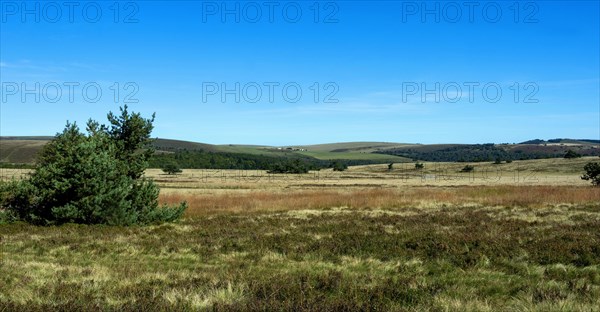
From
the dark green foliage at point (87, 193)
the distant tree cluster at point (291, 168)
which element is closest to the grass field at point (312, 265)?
the dark green foliage at point (87, 193)

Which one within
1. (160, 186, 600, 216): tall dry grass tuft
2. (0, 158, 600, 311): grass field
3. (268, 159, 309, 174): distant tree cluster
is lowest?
(268, 159, 309, 174): distant tree cluster

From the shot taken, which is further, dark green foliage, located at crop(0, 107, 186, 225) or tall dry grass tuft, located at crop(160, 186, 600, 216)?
tall dry grass tuft, located at crop(160, 186, 600, 216)

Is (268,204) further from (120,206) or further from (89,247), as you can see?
(89,247)

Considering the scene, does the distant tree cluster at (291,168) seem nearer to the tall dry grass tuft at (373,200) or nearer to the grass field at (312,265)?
the tall dry grass tuft at (373,200)

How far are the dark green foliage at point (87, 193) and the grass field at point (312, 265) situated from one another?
1.05 meters

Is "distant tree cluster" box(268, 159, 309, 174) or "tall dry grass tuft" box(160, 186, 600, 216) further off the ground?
"tall dry grass tuft" box(160, 186, 600, 216)

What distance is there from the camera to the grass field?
7.31 meters

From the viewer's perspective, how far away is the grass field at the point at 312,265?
24.0ft

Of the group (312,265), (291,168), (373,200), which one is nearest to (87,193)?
(312,265)

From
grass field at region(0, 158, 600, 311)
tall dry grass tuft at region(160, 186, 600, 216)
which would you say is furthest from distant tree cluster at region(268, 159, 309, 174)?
grass field at region(0, 158, 600, 311)

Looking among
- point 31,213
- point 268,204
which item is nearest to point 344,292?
point 31,213

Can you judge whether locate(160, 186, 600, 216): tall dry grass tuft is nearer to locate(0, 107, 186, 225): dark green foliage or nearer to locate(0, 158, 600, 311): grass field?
locate(0, 107, 186, 225): dark green foliage

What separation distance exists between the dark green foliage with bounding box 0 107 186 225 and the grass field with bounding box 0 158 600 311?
1052 mm

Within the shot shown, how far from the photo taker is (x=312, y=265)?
11219 mm
